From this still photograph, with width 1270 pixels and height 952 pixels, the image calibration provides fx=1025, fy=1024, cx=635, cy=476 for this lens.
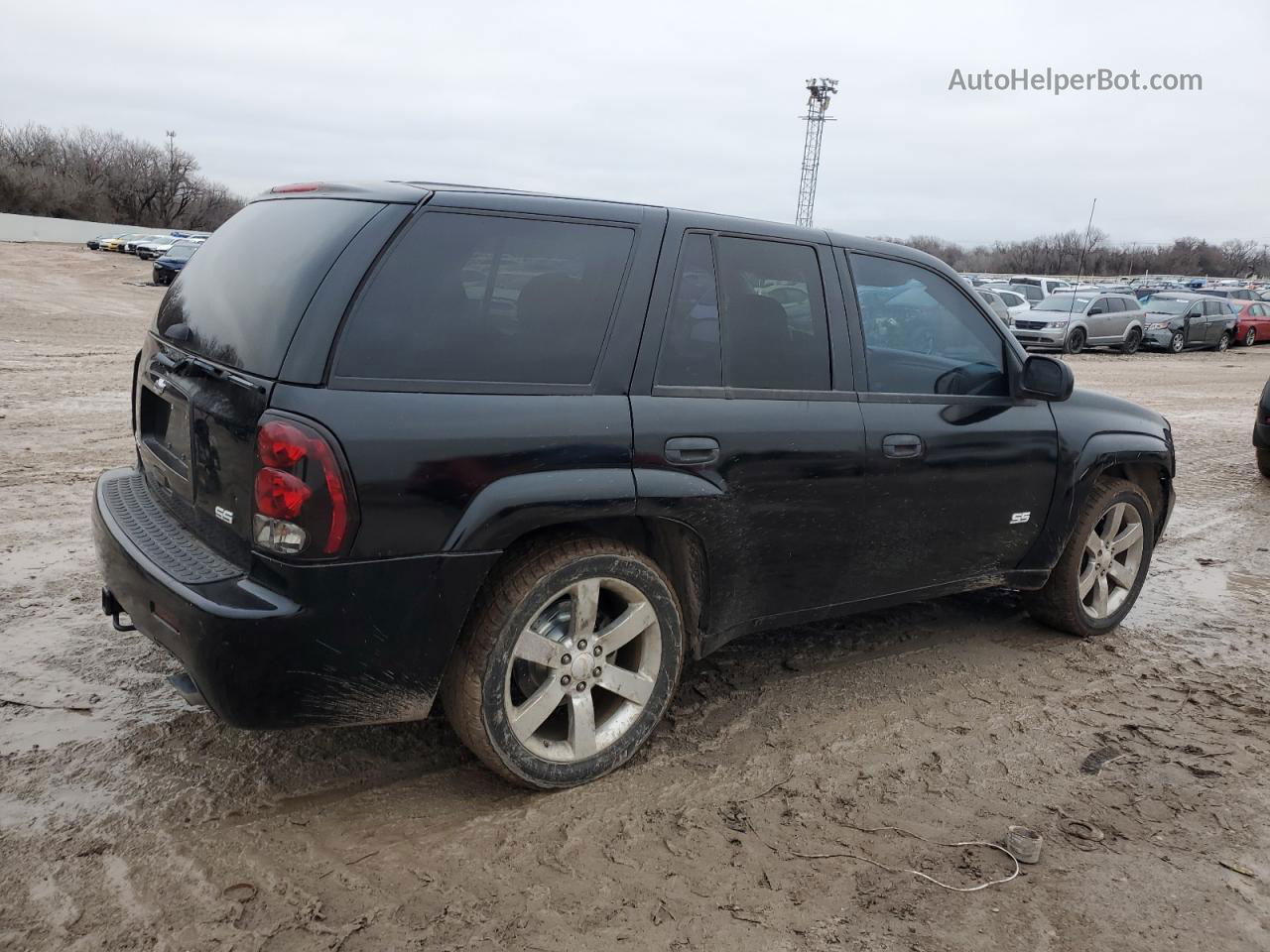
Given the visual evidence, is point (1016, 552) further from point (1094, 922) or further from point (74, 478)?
point (74, 478)

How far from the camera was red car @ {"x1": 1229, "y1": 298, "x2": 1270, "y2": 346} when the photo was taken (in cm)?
3083

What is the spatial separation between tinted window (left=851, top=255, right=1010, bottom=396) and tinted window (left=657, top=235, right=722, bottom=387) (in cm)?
74

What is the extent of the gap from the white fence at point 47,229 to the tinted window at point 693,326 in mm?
61959

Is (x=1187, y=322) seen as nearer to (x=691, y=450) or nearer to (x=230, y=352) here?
(x=691, y=450)

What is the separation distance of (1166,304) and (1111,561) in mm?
26180

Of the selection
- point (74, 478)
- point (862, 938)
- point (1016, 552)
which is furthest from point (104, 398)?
point (862, 938)

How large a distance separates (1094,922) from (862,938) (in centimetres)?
68

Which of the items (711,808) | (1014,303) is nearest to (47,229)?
(1014,303)

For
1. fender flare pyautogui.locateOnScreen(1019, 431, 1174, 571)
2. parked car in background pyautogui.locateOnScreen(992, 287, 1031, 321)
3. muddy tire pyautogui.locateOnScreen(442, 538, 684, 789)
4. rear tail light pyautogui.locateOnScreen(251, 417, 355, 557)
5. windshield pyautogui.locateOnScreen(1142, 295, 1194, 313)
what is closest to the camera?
rear tail light pyautogui.locateOnScreen(251, 417, 355, 557)

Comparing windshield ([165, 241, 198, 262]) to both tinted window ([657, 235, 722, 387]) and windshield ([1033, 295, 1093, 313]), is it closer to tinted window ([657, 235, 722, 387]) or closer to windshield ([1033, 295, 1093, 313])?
windshield ([1033, 295, 1093, 313])

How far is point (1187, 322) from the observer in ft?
89.7

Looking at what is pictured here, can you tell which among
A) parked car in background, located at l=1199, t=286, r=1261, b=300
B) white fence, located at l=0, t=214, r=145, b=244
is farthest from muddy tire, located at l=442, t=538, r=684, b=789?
white fence, located at l=0, t=214, r=145, b=244

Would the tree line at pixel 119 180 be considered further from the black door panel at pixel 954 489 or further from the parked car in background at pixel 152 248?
the black door panel at pixel 954 489

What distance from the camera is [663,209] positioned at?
351cm
